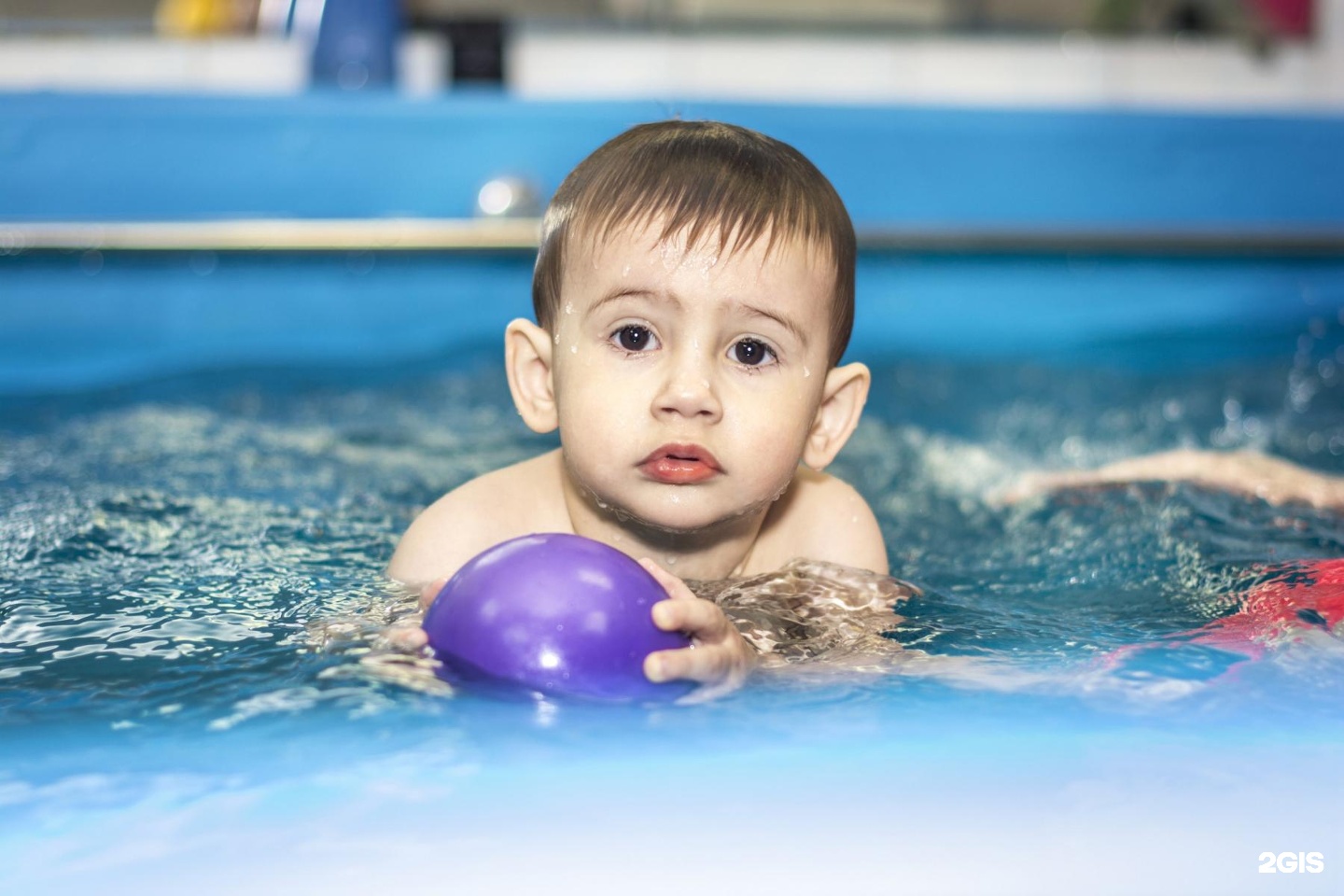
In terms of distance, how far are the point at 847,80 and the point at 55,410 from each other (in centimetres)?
286

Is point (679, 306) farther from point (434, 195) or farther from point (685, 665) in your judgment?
point (434, 195)

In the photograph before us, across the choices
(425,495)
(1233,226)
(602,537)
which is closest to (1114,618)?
(602,537)

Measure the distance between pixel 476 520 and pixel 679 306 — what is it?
0.36m

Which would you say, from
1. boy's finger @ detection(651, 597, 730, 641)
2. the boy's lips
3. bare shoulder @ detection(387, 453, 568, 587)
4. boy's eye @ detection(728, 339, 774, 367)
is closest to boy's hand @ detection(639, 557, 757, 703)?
boy's finger @ detection(651, 597, 730, 641)

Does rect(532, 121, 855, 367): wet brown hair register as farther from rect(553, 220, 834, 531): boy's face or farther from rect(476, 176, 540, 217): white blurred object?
rect(476, 176, 540, 217): white blurred object

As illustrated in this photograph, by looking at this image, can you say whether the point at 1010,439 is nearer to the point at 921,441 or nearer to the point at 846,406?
the point at 921,441

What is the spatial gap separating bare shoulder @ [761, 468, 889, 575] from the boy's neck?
5cm

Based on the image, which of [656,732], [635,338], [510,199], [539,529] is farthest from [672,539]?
[510,199]

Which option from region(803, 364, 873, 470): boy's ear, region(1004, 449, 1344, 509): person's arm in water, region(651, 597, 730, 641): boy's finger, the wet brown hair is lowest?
region(1004, 449, 1344, 509): person's arm in water

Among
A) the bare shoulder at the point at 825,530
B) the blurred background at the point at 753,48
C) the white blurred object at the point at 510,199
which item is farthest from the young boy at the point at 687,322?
the blurred background at the point at 753,48

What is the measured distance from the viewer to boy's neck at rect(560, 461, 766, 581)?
1462 millimetres

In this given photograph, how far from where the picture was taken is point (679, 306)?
1271 millimetres

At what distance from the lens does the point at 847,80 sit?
4570 millimetres

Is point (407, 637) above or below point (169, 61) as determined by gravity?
below
